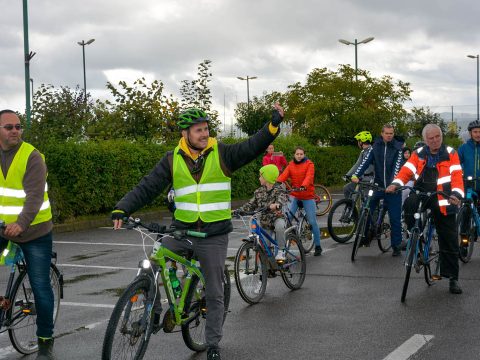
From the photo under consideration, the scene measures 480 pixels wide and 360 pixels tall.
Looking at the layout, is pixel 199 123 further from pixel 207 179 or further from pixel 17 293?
pixel 17 293

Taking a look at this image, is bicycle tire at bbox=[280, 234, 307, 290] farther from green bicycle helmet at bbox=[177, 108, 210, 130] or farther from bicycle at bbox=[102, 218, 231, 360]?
green bicycle helmet at bbox=[177, 108, 210, 130]

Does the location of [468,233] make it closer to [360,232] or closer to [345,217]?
[360,232]

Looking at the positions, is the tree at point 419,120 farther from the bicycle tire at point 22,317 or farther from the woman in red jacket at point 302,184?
the bicycle tire at point 22,317

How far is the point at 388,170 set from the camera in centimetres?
1165

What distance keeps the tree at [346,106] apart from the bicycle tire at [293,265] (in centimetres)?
2702

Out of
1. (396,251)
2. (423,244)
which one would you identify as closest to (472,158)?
(396,251)

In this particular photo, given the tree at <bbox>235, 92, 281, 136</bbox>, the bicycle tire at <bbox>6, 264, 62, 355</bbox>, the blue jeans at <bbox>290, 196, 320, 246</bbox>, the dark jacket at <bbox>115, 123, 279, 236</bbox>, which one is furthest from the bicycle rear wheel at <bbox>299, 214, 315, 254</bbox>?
the tree at <bbox>235, 92, 281, 136</bbox>

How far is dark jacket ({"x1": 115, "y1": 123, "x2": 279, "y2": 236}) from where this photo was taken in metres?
5.47

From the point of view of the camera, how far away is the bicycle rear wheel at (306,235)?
1195 cm

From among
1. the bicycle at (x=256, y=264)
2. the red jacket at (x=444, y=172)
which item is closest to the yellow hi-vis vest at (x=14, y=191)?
the bicycle at (x=256, y=264)

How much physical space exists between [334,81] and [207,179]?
32.1 metres

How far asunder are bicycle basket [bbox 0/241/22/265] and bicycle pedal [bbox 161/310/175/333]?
1.21 meters

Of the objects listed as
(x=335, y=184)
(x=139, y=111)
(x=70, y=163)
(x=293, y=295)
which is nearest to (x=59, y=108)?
(x=139, y=111)

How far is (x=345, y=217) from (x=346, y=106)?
77.1ft
